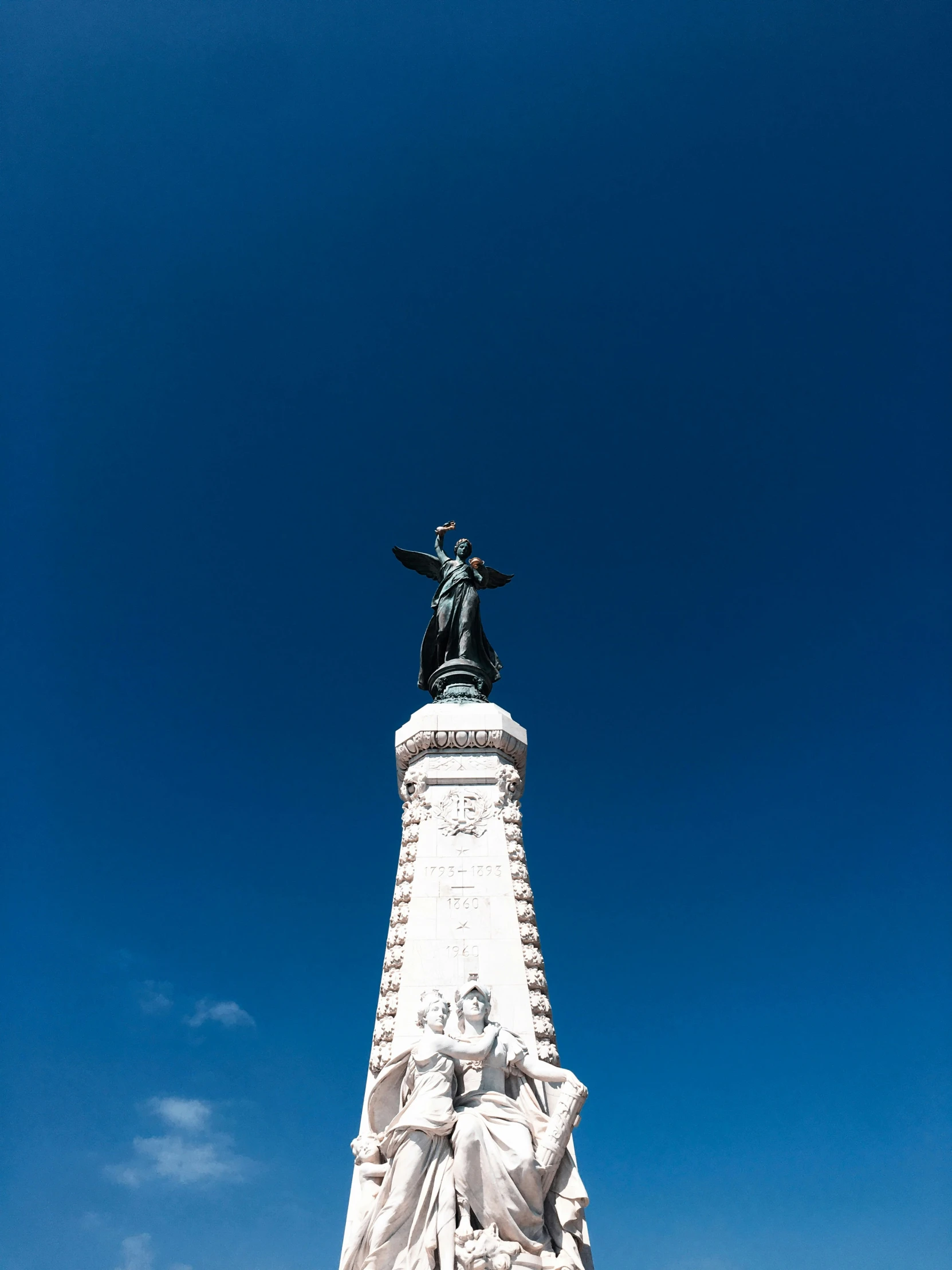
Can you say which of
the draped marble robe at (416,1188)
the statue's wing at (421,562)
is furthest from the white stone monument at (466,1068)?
the statue's wing at (421,562)

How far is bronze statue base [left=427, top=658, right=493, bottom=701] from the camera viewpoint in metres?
14.7

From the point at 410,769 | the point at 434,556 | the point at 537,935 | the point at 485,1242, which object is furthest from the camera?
the point at 434,556

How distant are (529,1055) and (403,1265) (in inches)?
97.8

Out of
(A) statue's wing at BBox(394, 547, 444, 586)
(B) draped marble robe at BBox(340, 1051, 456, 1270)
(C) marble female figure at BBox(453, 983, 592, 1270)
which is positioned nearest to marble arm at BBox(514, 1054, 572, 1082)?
(C) marble female figure at BBox(453, 983, 592, 1270)

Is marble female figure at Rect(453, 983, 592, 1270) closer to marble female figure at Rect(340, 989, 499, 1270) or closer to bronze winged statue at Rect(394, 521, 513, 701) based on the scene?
marble female figure at Rect(340, 989, 499, 1270)

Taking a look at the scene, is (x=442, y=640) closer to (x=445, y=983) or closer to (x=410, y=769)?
(x=410, y=769)

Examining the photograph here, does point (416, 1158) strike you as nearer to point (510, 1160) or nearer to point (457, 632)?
point (510, 1160)

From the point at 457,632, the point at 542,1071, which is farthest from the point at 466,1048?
the point at 457,632

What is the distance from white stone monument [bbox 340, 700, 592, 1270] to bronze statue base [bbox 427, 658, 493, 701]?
134 centimetres

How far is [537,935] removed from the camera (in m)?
11.8

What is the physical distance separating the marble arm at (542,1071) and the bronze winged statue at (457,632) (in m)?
5.96

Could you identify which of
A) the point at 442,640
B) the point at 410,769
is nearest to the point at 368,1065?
the point at 410,769

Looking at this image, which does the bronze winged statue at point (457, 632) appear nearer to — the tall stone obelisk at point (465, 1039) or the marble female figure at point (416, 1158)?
the tall stone obelisk at point (465, 1039)

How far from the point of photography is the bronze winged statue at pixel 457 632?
15.1 meters
